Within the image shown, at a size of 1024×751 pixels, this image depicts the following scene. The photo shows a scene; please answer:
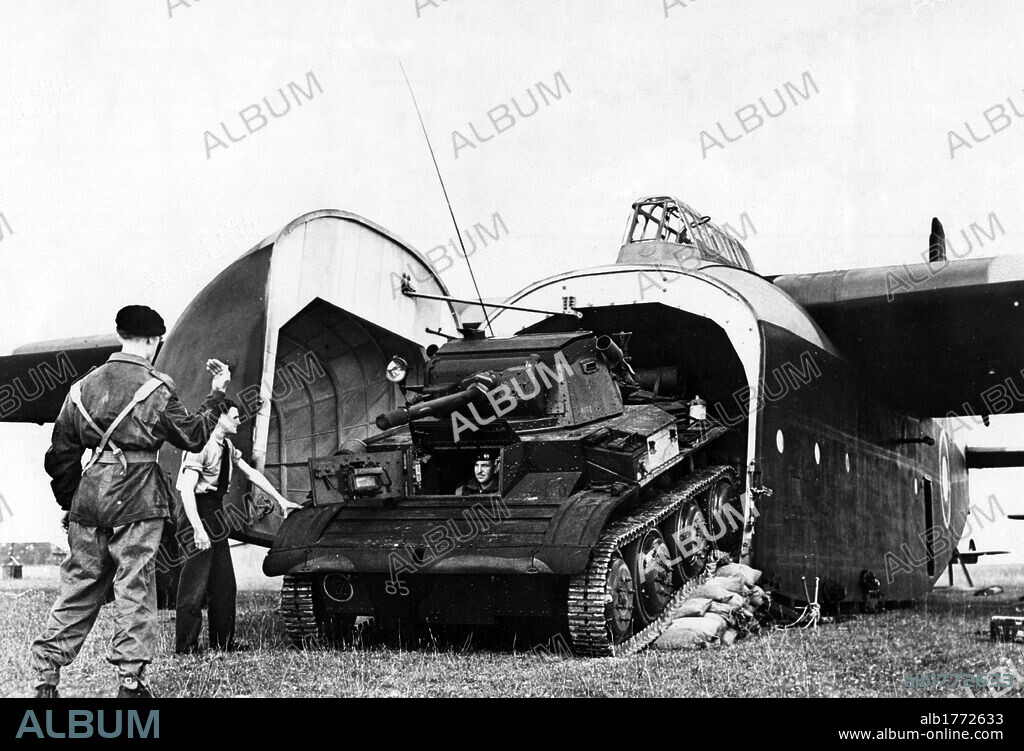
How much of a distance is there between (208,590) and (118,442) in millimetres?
3107

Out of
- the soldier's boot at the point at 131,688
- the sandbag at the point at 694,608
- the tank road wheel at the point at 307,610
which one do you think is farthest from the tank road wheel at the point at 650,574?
the soldier's boot at the point at 131,688

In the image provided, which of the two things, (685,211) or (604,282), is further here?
(685,211)

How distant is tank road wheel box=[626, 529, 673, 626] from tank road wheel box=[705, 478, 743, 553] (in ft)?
4.29

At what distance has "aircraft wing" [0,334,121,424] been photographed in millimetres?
14688

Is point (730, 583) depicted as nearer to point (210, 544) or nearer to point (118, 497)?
point (210, 544)

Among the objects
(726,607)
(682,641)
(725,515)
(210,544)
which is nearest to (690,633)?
(682,641)

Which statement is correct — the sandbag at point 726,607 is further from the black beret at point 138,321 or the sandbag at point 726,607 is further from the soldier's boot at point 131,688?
the black beret at point 138,321

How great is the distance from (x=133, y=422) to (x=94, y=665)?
2254 mm

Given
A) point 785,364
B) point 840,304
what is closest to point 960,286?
point 840,304

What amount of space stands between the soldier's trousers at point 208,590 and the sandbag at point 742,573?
389cm

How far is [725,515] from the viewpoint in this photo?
33.6 feet

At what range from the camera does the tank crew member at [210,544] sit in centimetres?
809

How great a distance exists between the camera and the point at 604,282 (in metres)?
11.4

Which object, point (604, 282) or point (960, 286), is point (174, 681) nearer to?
point (604, 282)
